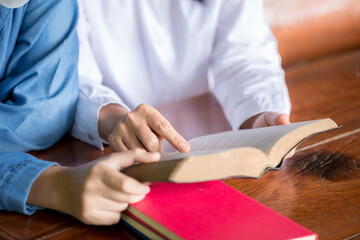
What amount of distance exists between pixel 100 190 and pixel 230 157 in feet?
0.46

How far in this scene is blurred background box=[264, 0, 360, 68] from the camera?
158cm

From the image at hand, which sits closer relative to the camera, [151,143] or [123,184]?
[123,184]

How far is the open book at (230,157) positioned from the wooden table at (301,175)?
59 millimetres

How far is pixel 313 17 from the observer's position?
164cm

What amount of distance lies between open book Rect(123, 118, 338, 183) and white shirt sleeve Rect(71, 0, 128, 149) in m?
0.20

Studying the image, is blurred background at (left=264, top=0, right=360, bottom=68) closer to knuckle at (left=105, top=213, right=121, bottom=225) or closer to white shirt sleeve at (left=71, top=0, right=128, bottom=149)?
white shirt sleeve at (left=71, top=0, right=128, bottom=149)

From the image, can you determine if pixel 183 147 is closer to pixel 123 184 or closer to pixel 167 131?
pixel 167 131

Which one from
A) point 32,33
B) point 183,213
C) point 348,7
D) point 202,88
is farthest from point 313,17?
point 183,213

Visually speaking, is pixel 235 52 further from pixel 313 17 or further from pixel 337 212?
pixel 313 17

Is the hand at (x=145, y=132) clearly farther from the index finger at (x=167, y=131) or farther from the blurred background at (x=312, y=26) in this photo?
the blurred background at (x=312, y=26)

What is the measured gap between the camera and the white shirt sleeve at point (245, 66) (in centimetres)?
84

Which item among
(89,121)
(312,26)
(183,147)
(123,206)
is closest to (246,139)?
(183,147)

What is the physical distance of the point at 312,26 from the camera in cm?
165

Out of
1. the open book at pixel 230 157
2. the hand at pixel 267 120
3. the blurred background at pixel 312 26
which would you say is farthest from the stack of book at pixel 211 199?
the blurred background at pixel 312 26
